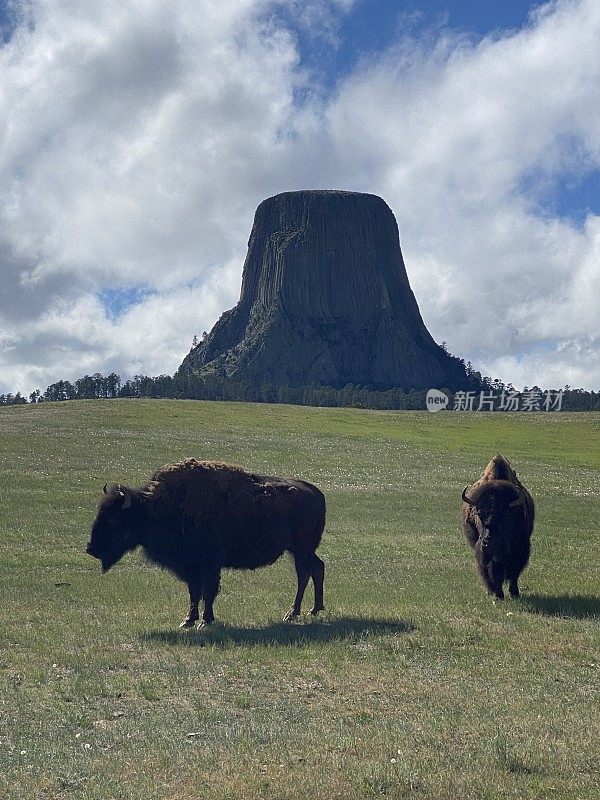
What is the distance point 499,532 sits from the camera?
48.6 feet

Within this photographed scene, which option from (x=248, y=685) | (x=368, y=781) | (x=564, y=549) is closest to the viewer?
(x=368, y=781)

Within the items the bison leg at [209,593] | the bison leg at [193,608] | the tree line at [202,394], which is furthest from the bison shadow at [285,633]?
the tree line at [202,394]

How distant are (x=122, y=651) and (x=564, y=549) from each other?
15.5 m

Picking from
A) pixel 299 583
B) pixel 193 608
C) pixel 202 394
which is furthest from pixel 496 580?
pixel 202 394

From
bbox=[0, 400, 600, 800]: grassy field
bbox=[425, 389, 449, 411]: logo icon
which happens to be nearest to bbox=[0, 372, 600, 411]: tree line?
bbox=[425, 389, 449, 411]: logo icon

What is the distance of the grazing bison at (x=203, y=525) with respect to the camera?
13.4 meters

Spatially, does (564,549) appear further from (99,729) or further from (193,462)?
(99,729)

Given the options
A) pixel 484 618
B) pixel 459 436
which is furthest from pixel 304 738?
pixel 459 436

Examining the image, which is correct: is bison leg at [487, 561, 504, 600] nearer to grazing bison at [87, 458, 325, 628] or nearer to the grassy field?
the grassy field

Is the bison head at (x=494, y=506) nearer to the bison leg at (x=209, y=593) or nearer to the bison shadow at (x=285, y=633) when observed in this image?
the bison shadow at (x=285, y=633)

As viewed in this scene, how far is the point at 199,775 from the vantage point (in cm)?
657

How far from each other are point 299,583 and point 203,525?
1.79 metres

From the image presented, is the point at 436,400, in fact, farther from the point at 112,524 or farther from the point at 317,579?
the point at 112,524

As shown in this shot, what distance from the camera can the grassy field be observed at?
259 inches
